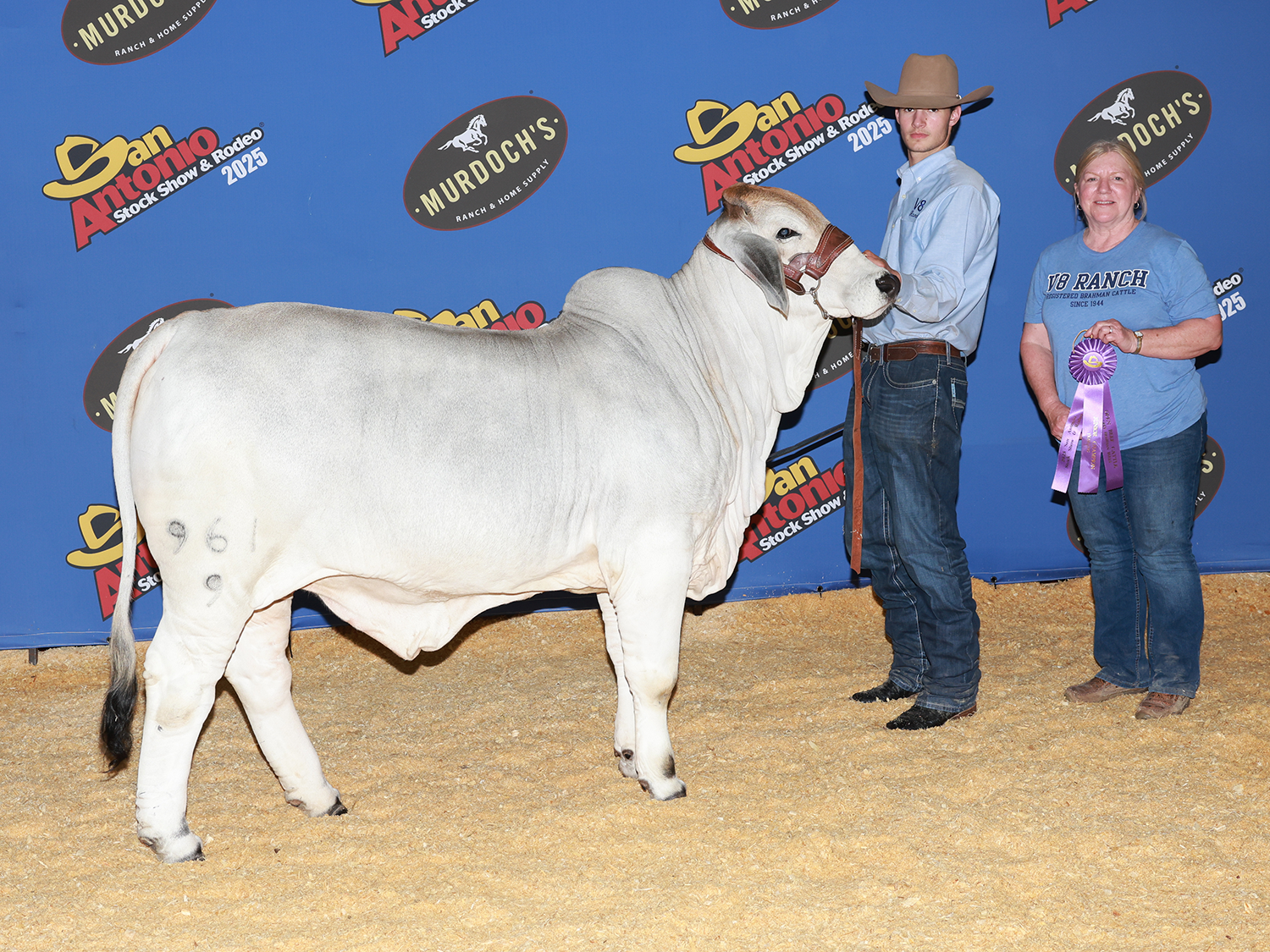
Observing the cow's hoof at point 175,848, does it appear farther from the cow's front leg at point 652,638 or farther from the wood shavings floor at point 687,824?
the cow's front leg at point 652,638

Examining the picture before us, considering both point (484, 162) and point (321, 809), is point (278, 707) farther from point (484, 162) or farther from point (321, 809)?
point (484, 162)

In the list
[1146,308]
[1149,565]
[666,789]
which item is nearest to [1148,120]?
[1146,308]

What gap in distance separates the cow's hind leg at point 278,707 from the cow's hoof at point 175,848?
0.35m

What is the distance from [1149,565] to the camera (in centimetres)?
397

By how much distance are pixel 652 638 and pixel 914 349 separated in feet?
4.79

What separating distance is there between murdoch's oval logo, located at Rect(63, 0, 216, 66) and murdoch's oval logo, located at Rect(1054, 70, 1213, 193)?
415cm

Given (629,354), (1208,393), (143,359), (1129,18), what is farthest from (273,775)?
(1129,18)

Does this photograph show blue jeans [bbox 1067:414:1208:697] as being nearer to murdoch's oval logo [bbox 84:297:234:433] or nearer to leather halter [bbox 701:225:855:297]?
leather halter [bbox 701:225:855:297]

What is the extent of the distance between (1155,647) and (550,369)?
2573 millimetres


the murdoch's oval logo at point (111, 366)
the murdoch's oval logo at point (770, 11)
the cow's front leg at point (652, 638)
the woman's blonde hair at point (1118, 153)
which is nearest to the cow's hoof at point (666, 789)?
the cow's front leg at point (652, 638)

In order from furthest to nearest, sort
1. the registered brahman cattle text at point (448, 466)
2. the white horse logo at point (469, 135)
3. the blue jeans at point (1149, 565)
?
1. the white horse logo at point (469, 135)
2. the blue jeans at point (1149, 565)
3. the registered brahman cattle text at point (448, 466)

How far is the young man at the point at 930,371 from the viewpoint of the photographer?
12.1 ft

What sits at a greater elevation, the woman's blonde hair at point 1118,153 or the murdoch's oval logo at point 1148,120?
the murdoch's oval logo at point 1148,120

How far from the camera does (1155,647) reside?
406 cm
